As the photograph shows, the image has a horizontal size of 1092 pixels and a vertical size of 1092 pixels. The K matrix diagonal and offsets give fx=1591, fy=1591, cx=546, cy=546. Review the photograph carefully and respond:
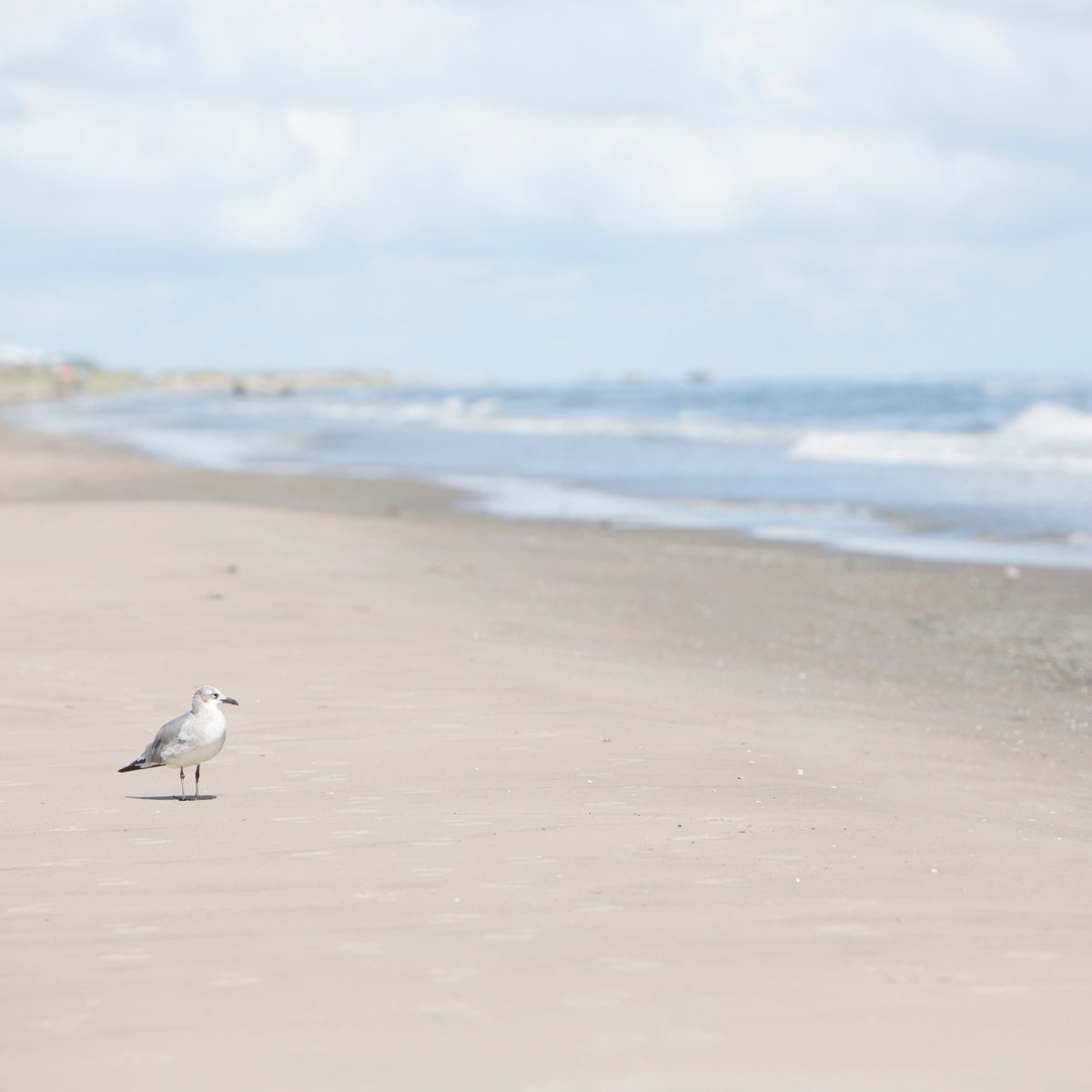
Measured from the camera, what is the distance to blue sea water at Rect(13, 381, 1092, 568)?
2231 centimetres

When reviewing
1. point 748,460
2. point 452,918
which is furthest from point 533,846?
→ point 748,460

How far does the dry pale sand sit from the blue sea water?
8.97 m

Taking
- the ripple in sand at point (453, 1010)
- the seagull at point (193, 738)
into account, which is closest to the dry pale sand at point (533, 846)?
the ripple in sand at point (453, 1010)

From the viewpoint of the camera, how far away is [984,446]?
39625 millimetres

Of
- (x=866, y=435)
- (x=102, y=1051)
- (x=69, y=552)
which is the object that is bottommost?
(x=102, y=1051)

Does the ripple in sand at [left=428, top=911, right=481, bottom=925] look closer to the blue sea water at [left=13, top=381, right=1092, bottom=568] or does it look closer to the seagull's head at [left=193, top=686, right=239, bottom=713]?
the seagull's head at [left=193, top=686, right=239, bottom=713]

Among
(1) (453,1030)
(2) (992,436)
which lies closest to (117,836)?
(1) (453,1030)

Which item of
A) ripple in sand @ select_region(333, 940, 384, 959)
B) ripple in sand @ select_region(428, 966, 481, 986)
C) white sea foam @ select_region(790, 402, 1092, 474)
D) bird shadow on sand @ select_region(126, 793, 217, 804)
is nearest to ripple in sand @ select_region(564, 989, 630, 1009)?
ripple in sand @ select_region(428, 966, 481, 986)

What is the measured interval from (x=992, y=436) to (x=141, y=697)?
122ft

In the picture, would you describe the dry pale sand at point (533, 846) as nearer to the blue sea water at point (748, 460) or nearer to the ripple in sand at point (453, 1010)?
the ripple in sand at point (453, 1010)

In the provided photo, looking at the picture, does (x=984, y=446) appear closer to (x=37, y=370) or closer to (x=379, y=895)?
(x=379, y=895)

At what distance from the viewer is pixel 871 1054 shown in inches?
156

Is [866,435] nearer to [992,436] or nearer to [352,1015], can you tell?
[992,436]

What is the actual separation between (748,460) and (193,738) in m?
32.5
